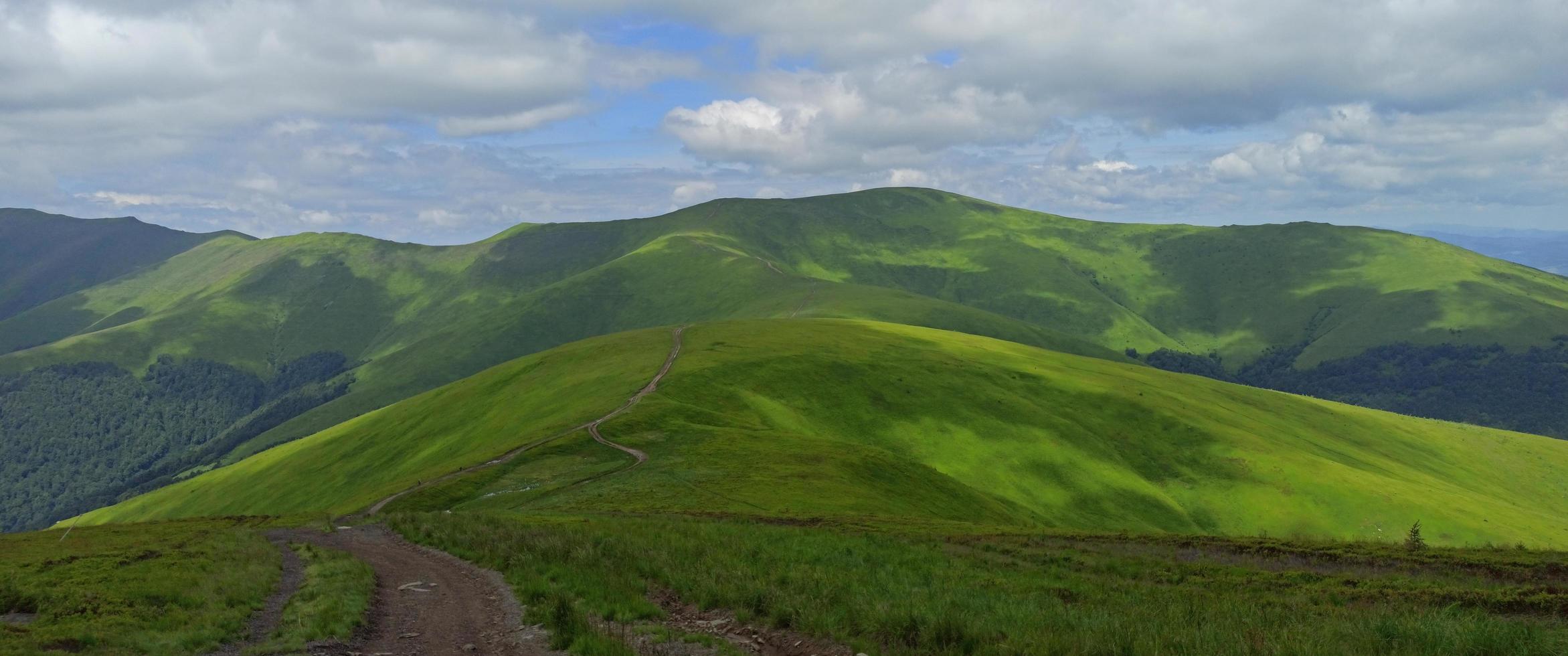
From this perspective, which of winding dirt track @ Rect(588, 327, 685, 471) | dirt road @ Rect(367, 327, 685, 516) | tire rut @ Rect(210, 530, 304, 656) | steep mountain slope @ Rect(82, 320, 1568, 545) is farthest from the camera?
winding dirt track @ Rect(588, 327, 685, 471)

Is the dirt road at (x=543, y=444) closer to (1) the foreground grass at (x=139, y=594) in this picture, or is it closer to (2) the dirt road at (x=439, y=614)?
(1) the foreground grass at (x=139, y=594)

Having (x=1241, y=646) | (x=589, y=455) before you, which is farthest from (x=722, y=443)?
(x=1241, y=646)

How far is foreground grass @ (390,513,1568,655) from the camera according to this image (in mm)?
15320

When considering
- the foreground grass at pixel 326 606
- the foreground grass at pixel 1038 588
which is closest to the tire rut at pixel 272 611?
the foreground grass at pixel 326 606

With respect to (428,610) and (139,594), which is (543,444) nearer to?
(139,594)

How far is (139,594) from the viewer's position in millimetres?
25484

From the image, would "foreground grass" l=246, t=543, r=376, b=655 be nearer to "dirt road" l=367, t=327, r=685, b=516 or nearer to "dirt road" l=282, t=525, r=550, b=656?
"dirt road" l=282, t=525, r=550, b=656

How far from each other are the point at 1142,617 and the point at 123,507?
225 metres

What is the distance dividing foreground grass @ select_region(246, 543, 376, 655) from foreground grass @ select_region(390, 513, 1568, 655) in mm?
3963

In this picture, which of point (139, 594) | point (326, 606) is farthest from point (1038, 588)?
point (139, 594)

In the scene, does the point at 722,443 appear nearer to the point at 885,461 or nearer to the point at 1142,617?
the point at 885,461

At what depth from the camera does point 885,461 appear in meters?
79.8

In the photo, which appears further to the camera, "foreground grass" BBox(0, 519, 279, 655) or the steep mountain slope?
the steep mountain slope

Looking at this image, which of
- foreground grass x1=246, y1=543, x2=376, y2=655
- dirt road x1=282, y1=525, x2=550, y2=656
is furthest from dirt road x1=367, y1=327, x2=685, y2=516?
dirt road x1=282, y1=525, x2=550, y2=656
